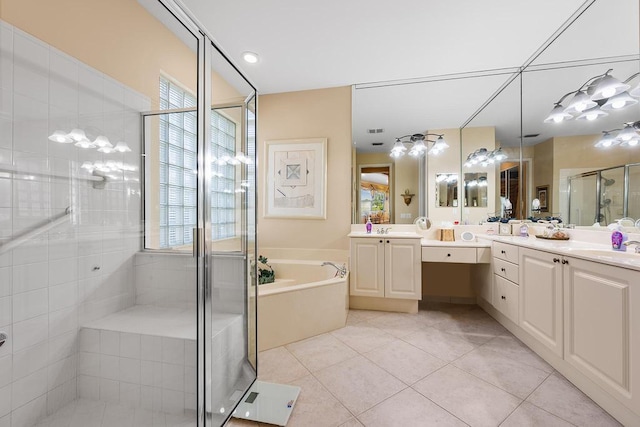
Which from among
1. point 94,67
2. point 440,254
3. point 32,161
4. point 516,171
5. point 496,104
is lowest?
point 440,254

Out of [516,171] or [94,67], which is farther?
[516,171]

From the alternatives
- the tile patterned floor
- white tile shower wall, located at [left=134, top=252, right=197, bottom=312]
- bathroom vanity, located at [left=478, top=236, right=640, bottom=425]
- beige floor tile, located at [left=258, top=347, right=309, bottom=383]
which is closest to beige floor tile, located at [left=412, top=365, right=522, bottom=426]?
the tile patterned floor

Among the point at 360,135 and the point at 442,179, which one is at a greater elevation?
the point at 360,135

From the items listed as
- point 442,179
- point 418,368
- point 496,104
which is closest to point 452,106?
point 496,104

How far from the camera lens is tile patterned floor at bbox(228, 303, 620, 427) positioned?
1341 millimetres

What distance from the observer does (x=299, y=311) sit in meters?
2.16

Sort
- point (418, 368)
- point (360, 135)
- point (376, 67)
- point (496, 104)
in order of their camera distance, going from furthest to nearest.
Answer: point (360, 135)
point (496, 104)
point (376, 67)
point (418, 368)

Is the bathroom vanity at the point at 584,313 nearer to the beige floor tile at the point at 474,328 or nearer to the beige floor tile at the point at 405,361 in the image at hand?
the beige floor tile at the point at 474,328

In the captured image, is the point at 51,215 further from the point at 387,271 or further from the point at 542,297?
the point at 542,297

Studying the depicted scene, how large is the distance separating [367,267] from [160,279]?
191 centimetres

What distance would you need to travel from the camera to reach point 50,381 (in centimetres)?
123

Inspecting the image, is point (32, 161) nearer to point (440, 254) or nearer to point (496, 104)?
point (440, 254)

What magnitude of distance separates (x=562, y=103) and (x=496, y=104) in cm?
67

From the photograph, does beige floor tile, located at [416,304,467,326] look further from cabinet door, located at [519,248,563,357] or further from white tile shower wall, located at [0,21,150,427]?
white tile shower wall, located at [0,21,150,427]
